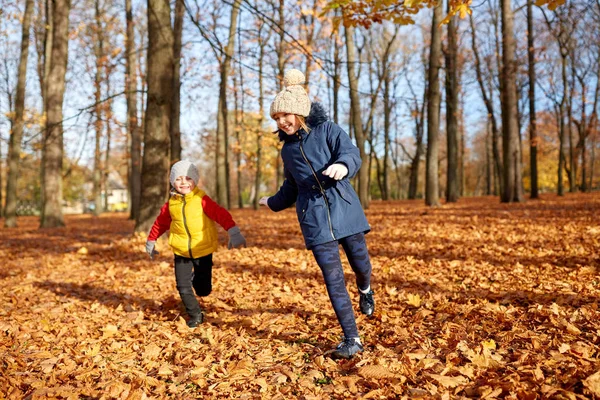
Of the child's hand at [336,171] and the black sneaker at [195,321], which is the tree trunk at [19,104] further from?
the child's hand at [336,171]

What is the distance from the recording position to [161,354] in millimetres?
3377

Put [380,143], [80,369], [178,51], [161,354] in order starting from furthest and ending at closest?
[380,143] → [178,51] → [161,354] → [80,369]

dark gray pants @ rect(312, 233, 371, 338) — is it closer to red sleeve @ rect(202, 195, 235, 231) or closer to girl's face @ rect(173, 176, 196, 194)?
red sleeve @ rect(202, 195, 235, 231)

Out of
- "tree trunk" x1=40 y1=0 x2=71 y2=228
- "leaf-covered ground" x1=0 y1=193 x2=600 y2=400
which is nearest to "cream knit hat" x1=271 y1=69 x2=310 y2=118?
"leaf-covered ground" x1=0 y1=193 x2=600 y2=400

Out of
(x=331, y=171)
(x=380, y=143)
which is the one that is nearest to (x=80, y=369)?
(x=331, y=171)

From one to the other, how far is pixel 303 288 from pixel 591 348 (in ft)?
9.97

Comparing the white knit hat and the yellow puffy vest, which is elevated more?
the white knit hat

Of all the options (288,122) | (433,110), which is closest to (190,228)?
(288,122)

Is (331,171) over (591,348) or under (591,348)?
over

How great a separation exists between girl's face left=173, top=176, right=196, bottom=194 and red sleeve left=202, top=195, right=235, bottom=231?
0.58 feet

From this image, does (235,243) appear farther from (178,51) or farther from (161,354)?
(178,51)

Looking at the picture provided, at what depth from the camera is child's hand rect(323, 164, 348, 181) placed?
8.60 feet

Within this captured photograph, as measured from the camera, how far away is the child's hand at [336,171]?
2620mm

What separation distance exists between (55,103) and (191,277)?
40.2 ft
